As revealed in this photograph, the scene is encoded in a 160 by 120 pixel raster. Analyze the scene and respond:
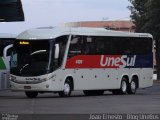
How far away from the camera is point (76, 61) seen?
32344mm

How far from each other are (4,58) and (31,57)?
3574 millimetres

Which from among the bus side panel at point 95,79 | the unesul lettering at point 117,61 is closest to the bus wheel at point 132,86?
the unesul lettering at point 117,61

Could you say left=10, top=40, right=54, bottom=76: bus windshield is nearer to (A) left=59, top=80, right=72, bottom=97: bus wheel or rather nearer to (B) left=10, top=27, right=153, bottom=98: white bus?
(B) left=10, top=27, right=153, bottom=98: white bus

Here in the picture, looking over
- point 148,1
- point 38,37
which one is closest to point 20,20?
point 38,37

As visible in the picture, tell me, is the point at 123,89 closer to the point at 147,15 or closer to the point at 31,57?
the point at 31,57

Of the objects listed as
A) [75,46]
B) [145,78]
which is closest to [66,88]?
[75,46]

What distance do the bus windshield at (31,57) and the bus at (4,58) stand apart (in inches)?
86.5

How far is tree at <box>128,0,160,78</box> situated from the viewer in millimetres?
56241

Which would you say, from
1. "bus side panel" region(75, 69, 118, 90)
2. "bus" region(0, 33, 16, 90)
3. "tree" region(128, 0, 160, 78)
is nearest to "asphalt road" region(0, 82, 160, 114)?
"bus side panel" region(75, 69, 118, 90)

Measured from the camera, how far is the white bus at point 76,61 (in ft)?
101

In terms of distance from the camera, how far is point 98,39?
34.2 m

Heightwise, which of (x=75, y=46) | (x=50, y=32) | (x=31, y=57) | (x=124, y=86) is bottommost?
(x=124, y=86)

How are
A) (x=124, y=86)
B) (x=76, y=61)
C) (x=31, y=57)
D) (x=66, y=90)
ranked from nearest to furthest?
(x=31, y=57) < (x=66, y=90) < (x=76, y=61) < (x=124, y=86)

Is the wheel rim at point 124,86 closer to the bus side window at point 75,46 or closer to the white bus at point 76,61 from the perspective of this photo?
the white bus at point 76,61
